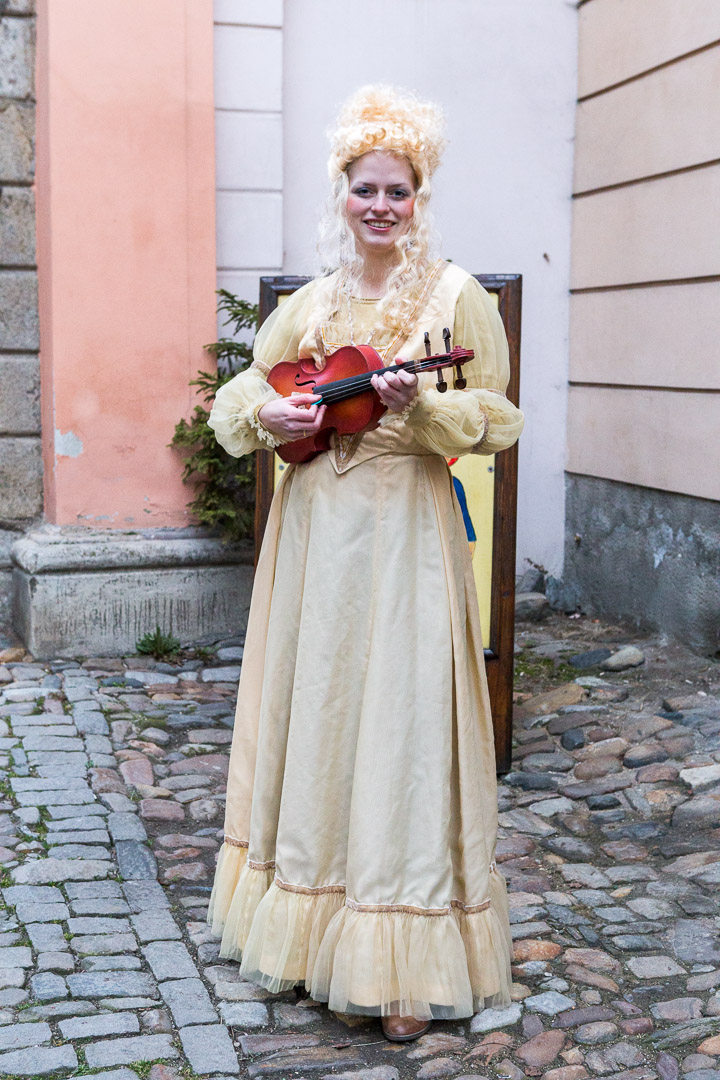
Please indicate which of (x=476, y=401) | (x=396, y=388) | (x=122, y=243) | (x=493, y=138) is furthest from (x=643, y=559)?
(x=396, y=388)

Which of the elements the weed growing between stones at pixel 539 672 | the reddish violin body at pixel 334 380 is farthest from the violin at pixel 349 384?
the weed growing between stones at pixel 539 672

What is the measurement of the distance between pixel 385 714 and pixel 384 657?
5.0 inches

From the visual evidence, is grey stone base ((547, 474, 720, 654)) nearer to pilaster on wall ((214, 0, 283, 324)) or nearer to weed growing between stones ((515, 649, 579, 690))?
weed growing between stones ((515, 649, 579, 690))

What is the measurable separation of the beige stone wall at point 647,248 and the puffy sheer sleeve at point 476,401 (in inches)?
110

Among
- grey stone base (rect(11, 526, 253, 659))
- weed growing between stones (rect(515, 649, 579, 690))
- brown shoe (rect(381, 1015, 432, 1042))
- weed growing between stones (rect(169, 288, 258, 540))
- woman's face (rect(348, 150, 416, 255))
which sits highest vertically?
woman's face (rect(348, 150, 416, 255))

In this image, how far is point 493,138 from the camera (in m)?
6.31

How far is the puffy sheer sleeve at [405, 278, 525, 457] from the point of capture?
259 cm

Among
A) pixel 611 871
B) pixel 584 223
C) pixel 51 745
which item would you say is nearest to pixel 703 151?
pixel 584 223

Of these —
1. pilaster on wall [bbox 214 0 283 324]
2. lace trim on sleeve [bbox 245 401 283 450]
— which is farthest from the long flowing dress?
pilaster on wall [bbox 214 0 283 324]

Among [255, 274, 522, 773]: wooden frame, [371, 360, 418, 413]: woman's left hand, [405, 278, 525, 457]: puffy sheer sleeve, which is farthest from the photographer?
[255, 274, 522, 773]: wooden frame

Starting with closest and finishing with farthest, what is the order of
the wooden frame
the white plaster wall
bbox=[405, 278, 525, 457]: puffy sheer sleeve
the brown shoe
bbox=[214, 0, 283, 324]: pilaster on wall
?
1. bbox=[405, 278, 525, 457]: puffy sheer sleeve
2. the brown shoe
3. the wooden frame
4. bbox=[214, 0, 283, 324]: pilaster on wall
5. the white plaster wall

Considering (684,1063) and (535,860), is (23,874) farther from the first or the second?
(684,1063)

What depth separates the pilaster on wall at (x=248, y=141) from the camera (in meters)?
5.73

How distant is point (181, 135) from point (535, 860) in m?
3.68
